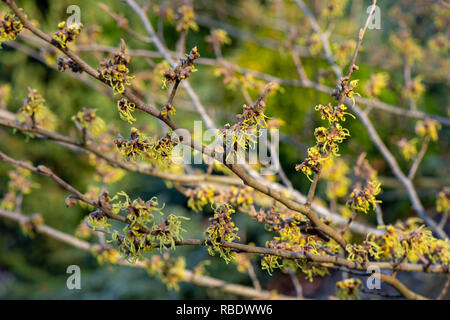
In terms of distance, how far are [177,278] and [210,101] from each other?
334 centimetres

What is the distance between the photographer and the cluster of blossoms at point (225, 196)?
133cm

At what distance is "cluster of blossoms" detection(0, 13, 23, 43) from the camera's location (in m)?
0.86

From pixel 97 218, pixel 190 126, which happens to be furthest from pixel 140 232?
pixel 190 126

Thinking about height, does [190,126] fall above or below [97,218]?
above

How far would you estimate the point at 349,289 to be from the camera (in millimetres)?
1238

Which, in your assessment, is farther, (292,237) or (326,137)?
(292,237)

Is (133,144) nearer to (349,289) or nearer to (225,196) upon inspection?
(225,196)

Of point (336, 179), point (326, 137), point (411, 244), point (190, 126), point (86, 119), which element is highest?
point (190, 126)

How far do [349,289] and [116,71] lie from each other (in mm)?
1007

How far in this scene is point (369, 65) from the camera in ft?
13.7

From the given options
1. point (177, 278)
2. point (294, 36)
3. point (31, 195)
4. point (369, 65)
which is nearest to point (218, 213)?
point (177, 278)

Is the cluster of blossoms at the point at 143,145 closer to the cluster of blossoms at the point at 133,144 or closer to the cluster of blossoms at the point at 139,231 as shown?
the cluster of blossoms at the point at 133,144

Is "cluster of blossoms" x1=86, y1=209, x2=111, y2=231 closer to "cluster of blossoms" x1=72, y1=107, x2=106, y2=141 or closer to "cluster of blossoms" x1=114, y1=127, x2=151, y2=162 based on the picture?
"cluster of blossoms" x1=114, y1=127, x2=151, y2=162

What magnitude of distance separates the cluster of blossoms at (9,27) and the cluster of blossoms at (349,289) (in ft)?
3.94
